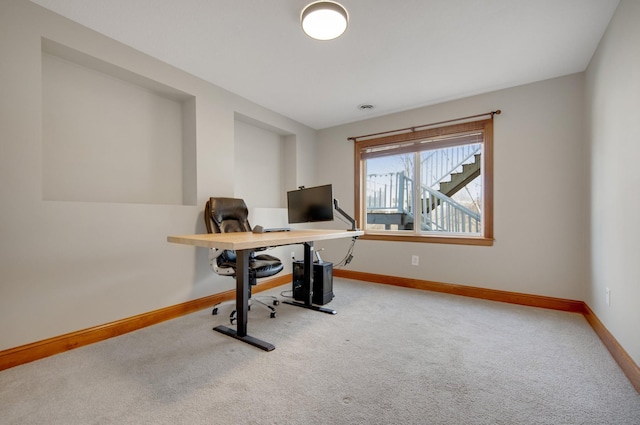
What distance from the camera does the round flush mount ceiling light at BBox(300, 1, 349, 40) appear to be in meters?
1.77

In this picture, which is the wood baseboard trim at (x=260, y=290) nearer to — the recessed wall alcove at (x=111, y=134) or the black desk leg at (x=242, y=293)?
the black desk leg at (x=242, y=293)

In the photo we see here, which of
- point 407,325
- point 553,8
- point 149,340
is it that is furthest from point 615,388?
point 149,340

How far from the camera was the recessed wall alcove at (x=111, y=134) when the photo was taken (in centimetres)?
211

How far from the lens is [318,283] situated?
2.88 m

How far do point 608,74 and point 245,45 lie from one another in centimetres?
274

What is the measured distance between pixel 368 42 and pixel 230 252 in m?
2.24

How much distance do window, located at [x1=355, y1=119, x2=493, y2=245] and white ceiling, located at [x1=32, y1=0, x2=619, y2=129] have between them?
23.8 inches

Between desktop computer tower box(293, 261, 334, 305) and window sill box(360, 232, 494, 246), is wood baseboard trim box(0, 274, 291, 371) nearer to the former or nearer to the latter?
desktop computer tower box(293, 261, 334, 305)

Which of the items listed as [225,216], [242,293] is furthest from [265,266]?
[225,216]

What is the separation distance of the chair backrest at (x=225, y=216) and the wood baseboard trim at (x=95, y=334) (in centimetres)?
75

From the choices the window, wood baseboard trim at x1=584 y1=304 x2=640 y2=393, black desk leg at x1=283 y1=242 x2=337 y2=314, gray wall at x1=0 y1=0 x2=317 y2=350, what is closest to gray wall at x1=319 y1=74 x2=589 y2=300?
the window

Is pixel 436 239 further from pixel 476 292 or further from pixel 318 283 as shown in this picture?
pixel 318 283

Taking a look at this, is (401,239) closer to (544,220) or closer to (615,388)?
(544,220)

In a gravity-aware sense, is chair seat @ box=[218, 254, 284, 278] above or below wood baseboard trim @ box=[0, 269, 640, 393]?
above
